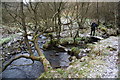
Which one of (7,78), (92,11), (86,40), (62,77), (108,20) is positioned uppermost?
(92,11)

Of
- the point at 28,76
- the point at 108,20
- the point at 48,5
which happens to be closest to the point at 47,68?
the point at 28,76

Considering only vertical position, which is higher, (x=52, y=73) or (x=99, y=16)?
(x=99, y=16)

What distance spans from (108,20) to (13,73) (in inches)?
654

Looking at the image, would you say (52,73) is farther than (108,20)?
No

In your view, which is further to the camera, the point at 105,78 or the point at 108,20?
the point at 108,20

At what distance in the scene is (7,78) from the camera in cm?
654

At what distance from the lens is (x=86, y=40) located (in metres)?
12.5

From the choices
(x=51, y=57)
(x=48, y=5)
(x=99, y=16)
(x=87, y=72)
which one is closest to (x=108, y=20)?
(x=99, y=16)

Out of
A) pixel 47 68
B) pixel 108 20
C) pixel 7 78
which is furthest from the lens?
pixel 108 20

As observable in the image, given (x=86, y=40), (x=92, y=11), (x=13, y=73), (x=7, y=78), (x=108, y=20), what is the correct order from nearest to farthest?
(x=7, y=78) < (x=13, y=73) < (x=86, y=40) < (x=92, y=11) < (x=108, y=20)

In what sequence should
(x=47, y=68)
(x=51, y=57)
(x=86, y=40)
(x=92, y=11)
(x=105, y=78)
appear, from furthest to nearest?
(x=92, y=11), (x=86, y=40), (x=51, y=57), (x=47, y=68), (x=105, y=78)

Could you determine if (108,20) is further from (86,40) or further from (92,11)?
(86,40)

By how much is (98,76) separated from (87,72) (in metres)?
0.51

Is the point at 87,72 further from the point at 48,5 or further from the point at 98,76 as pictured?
the point at 48,5
